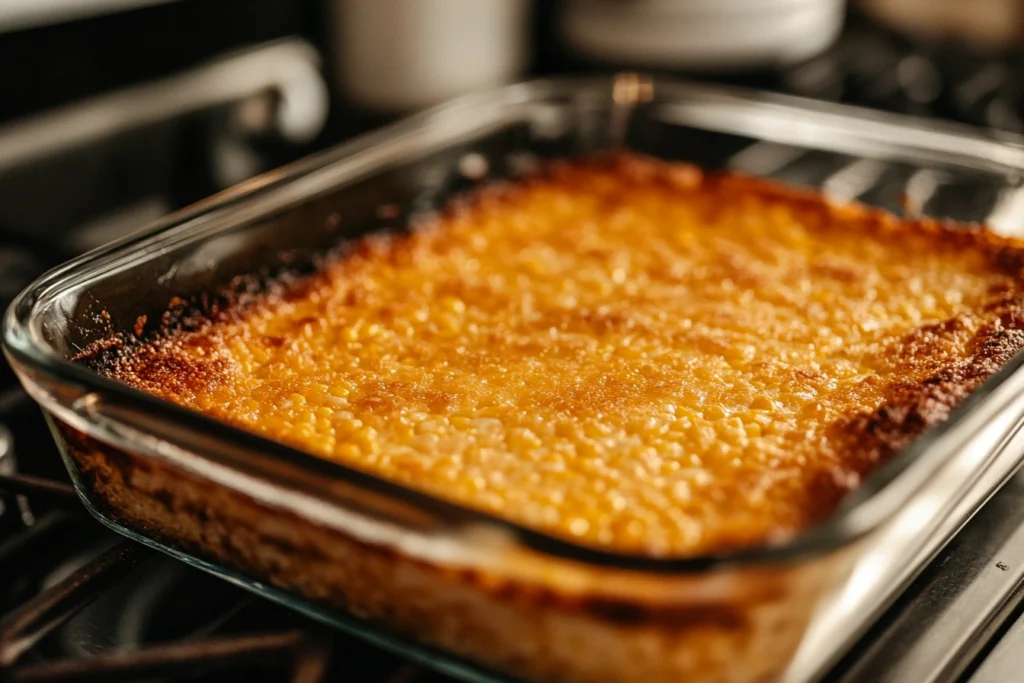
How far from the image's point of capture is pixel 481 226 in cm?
111

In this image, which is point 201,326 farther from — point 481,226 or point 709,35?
point 709,35

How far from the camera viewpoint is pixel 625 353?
86 centimetres

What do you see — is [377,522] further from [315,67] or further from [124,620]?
[315,67]

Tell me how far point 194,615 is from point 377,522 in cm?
21

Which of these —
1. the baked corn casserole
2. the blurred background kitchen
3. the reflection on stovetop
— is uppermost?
the blurred background kitchen

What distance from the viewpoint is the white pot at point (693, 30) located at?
1.40 meters

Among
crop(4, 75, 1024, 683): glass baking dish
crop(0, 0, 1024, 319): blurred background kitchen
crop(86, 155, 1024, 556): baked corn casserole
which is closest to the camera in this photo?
crop(4, 75, 1024, 683): glass baking dish

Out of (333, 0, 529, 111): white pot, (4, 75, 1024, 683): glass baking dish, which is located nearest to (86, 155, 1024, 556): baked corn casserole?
(4, 75, 1024, 683): glass baking dish

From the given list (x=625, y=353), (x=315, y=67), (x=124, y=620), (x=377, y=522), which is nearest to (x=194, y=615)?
(x=124, y=620)

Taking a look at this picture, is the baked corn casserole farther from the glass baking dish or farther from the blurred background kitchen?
the blurred background kitchen

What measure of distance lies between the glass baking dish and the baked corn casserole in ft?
0.13

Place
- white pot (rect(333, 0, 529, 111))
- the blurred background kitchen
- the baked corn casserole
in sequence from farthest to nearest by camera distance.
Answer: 1. white pot (rect(333, 0, 529, 111))
2. the blurred background kitchen
3. the baked corn casserole

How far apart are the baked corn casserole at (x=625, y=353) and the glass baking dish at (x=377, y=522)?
4 cm

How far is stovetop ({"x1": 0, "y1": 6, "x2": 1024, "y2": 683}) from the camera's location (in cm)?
59
